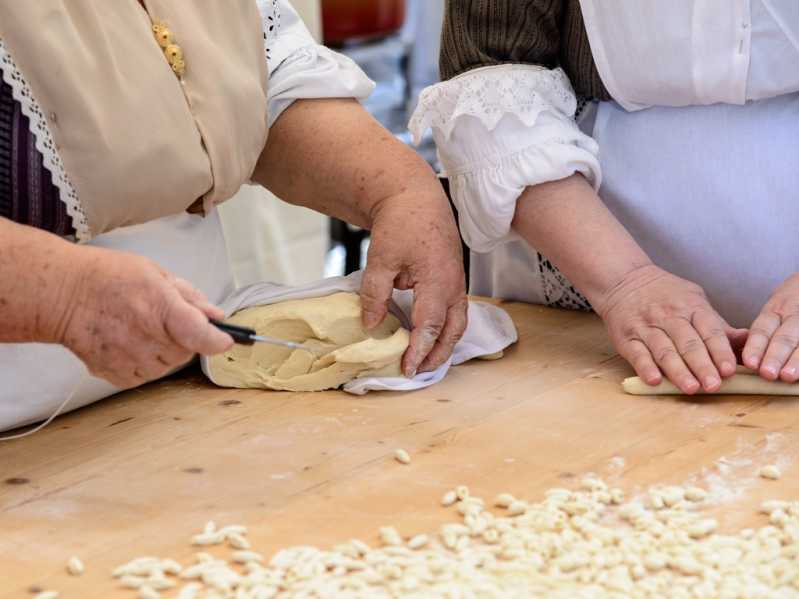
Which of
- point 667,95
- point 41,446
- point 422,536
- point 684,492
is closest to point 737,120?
point 667,95

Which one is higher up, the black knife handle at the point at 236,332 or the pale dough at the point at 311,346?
the black knife handle at the point at 236,332

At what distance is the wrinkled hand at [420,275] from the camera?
133 centimetres

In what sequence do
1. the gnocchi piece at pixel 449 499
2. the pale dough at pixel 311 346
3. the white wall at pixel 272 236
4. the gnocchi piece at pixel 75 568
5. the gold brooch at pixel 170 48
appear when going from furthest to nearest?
the white wall at pixel 272 236, the pale dough at pixel 311 346, the gold brooch at pixel 170 48, the gnocchi piece at pixel 449 499, the gnocchi piece at pixel 75 568

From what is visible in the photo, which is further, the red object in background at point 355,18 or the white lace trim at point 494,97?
the red object in background at point 355,18

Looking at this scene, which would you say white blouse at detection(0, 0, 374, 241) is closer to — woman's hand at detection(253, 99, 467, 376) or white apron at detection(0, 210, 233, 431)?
woman's hand at detection(253, 99, 467, 376)

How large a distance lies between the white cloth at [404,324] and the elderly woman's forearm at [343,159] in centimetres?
10

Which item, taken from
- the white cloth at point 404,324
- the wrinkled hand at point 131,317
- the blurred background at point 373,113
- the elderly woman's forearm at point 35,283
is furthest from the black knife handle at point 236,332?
the blurred background at point 373,113

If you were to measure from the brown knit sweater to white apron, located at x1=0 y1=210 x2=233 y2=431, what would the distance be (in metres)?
0.40

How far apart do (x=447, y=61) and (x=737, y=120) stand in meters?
0.38

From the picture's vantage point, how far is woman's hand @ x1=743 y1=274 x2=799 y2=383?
1.26 metres

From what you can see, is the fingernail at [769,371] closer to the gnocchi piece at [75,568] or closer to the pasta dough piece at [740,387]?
the pasta dough piece at [740,387]

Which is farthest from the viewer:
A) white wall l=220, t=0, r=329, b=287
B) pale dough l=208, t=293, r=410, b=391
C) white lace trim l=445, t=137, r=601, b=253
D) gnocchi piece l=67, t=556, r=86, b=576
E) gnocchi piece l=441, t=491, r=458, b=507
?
white wall l=220, t=0, r=329, b=287

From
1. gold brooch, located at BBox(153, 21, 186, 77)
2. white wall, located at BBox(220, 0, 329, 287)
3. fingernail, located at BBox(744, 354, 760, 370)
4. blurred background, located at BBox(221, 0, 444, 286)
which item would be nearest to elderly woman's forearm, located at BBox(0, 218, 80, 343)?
gold brooch, located at BBox(153, 21, 186, 77)

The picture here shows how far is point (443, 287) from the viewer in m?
1.34
